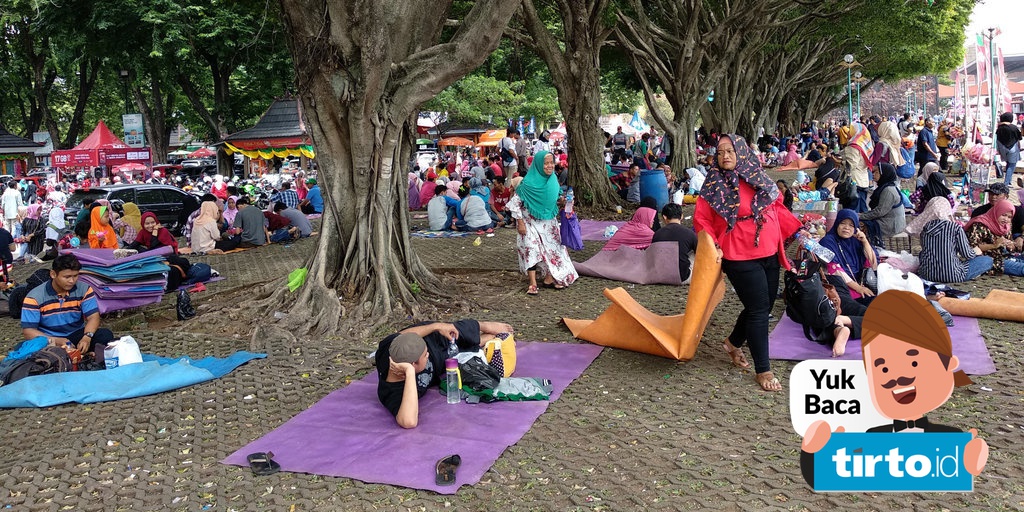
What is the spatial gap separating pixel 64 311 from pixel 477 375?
3405 mm

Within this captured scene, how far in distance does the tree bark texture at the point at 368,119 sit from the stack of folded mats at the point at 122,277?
1.88 meters

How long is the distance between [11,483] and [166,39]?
21.4 m

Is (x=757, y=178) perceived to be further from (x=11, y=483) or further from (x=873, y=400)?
(x=11, y=483)

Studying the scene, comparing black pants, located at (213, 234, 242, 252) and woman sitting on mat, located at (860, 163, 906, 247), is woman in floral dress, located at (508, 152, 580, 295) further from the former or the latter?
black pants, located at (213, 234, 242, 252)

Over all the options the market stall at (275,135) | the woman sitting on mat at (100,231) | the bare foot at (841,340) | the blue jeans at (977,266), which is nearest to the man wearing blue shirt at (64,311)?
the woman sitting on mat at (100,231)

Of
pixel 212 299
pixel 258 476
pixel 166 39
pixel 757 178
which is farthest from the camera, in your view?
pixel 166 39

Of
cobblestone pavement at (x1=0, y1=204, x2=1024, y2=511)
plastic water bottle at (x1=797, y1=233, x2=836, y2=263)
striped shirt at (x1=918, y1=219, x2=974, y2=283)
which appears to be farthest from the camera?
striped shirt at (x1=918, y1=219, x2=974, y2=283)

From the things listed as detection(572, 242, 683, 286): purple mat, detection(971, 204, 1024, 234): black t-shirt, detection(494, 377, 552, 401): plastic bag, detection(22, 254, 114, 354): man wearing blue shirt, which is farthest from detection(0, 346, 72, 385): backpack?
detection(971, 204, 1024, 234): black t-shirt

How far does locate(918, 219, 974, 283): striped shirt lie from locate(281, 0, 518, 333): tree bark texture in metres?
4.74

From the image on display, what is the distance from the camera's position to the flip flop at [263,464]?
438 centimetres

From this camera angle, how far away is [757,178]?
5074mm

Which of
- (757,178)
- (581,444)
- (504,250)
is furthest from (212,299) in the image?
(757,178)

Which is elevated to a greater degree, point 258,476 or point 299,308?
point 299,308

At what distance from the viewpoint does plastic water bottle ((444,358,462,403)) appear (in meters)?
5.25
